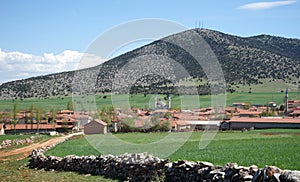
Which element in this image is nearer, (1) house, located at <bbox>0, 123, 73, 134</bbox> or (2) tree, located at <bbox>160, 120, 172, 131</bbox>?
(2) tree, located at <bbox>160, 120, 172, 131</bbox>

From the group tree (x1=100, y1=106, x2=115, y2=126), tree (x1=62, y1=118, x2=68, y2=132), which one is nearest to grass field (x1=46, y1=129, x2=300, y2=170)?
tree (x1=100, y1=106, x2=115, y2=126)

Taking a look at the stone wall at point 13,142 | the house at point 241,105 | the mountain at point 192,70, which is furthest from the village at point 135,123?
the mountain at point 192,70

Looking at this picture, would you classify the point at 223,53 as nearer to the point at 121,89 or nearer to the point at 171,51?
the point at 171,51

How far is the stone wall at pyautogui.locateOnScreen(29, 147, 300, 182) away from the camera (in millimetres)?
11438

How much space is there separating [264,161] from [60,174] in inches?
411

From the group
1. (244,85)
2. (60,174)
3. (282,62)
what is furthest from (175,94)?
(60,174)

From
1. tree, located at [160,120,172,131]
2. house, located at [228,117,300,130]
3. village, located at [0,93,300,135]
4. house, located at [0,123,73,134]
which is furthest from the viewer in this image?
house, located at [0,123,73,134]

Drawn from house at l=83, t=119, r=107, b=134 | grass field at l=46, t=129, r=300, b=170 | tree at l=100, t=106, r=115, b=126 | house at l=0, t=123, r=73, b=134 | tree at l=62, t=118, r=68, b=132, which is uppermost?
grass field at l=46, t=129, r=300, b=170

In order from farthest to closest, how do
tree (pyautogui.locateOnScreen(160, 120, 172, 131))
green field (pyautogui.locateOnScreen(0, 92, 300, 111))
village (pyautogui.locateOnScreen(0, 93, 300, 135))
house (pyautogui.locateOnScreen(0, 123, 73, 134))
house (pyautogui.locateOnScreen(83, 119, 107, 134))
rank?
1. green field (pyautogui.locateOnScreen(0, 92, 300, 111))
2. house (pyautogui.locateOnScreen(0, 123, 73, 134))
3. tree (pyautogui.locateOnScreen(160, 120, 172, 131))
4. village (pyautogui.locateOnScreen(0, 93, 300, 135))
5. house (pyautogui.locateOnScreen(83, 119, 107, 134))

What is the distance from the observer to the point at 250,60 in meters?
171

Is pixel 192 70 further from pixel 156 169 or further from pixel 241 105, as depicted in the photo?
pixel 156 169

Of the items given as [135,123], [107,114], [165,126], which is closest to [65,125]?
[107,114]

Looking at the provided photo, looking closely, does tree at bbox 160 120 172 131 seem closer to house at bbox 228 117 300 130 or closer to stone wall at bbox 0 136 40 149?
house at bbox 228 117 300 130

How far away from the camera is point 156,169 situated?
677 inches
